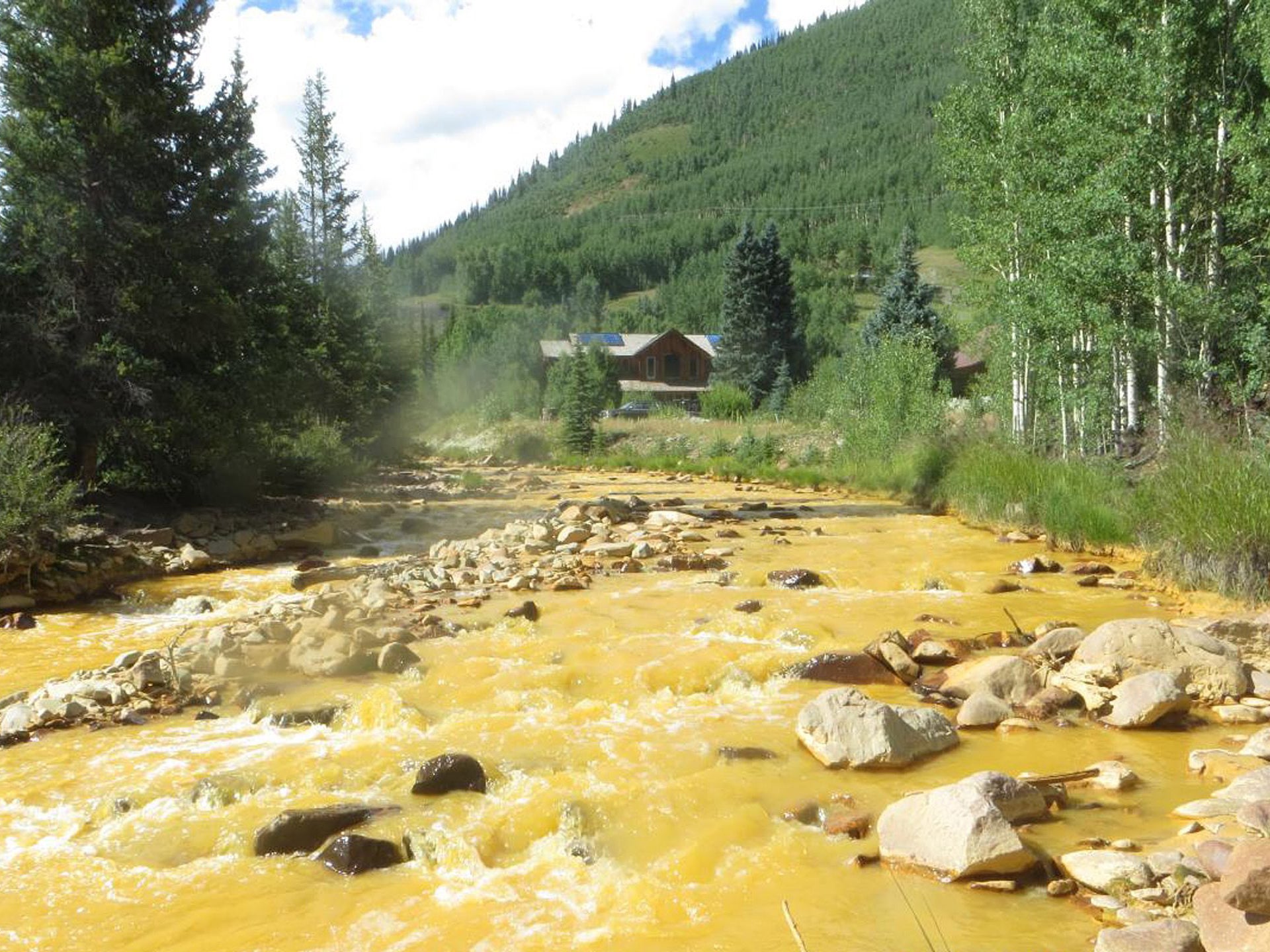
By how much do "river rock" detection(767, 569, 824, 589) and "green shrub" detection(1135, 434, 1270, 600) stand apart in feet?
14.2

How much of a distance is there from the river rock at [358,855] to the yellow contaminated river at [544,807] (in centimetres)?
8

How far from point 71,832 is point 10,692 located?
3.63 metres

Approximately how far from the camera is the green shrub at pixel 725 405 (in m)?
47.6

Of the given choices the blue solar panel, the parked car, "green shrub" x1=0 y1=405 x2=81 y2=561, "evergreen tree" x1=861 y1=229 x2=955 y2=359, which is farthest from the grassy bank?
the blue solar panel

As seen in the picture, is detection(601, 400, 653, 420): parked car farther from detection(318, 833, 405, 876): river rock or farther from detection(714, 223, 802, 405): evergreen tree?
detection(318, 833, 405, 876): river rock

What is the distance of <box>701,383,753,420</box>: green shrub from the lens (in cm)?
4756

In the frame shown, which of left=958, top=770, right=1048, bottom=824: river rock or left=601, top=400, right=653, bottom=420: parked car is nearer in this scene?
left=958, top=770, right=1048, bottom=824: river rock

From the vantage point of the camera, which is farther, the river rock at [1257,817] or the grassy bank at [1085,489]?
the grassy bank at [1085,489]

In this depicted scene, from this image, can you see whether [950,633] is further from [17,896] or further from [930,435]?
[930,435]

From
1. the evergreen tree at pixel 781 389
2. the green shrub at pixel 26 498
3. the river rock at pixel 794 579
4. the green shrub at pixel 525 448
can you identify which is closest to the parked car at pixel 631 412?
the green shrub at pixel 525 448

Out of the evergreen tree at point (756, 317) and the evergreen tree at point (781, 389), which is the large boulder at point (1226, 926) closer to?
the evergreen tree at point (781, 389)

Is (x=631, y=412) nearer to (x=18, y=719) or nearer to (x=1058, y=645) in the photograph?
(x=1058, y=645)

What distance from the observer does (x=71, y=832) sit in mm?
5414

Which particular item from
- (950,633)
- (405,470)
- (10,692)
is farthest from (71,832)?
(405,470)
